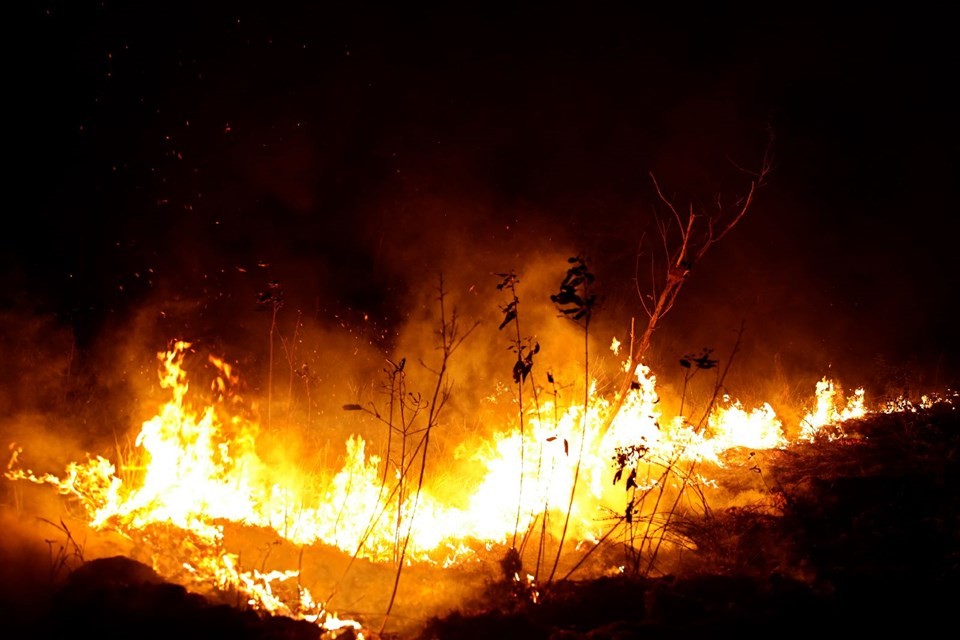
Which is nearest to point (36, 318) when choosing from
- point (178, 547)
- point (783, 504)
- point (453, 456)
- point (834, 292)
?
point (178, 547)

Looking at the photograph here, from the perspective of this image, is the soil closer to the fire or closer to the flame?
the fire

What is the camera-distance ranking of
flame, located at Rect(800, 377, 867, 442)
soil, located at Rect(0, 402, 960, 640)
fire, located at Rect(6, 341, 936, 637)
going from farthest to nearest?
flame, located at Rect(800, 377, 867, 442)
fire, located at Rect(6, 341, 936, 637)
soil, located at Rect(0, 402, 960, 640)

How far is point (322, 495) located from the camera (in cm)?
561

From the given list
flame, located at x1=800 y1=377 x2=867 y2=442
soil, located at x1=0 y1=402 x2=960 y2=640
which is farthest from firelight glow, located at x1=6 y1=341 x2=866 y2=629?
flame, located at x1=800 y1=377 x2=867 y2=442

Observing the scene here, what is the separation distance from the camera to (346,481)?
5.70 m

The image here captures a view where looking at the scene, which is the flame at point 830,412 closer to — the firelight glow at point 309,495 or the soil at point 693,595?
the firelight glow at point 309,495

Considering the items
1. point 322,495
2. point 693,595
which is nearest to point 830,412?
point 693,595

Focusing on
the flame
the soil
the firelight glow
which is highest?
the flame

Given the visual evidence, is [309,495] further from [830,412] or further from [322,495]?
[830,412]

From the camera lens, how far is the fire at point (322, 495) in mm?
4418

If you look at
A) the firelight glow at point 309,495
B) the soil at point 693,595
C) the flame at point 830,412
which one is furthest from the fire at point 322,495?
the flame at point 830,412

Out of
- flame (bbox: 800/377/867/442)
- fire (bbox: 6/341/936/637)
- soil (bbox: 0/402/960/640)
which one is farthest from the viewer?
flame (bbox: 800/377/867/442)

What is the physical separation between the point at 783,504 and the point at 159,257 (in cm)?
802

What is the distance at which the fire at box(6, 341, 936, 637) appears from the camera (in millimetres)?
4418
